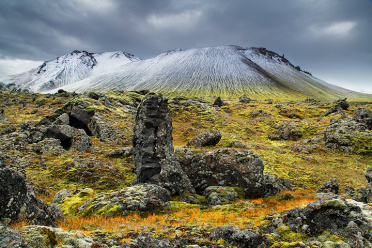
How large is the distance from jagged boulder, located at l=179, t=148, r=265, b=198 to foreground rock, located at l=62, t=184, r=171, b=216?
580 centimetres

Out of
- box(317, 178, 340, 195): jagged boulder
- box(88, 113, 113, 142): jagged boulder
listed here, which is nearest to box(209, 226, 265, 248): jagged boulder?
Result: box(317, 178, 340, 195): jagged boulder

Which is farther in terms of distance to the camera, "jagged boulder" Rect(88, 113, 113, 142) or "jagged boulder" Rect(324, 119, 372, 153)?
"jagged boulder" Rect(88, 113, 113, 142)

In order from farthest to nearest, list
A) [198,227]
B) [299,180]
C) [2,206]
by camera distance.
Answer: [299,180]
[198,227]
[2,206]

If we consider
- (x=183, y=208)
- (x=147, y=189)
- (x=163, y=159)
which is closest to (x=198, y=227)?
(x=183, y=208)

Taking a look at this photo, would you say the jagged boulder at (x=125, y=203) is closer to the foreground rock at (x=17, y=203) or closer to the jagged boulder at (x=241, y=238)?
the foreground rock at (x=17, y=203)

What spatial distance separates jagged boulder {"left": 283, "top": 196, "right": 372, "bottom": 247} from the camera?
23.6 ft

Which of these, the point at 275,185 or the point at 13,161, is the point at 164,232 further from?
the point at 13,161

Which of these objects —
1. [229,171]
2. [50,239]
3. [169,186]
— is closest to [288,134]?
[229,171]

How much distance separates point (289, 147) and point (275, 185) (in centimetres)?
2358

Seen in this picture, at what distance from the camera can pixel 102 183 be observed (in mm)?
19516

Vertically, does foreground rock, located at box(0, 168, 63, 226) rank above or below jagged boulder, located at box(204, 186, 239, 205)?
above

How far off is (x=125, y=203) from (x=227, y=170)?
32.4ft

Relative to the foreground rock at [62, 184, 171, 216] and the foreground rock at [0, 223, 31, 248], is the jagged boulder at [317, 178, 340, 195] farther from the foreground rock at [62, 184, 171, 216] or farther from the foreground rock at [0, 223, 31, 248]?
the foreground rock at [0, 223, 31, 248]

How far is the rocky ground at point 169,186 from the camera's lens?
7.13 meters
